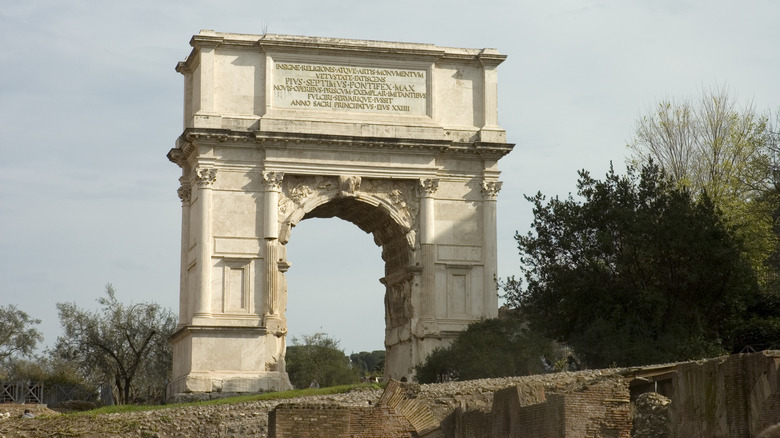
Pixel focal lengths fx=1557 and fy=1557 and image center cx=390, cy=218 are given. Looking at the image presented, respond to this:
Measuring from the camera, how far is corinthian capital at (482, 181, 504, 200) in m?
42.3

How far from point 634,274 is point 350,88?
32.9 feet

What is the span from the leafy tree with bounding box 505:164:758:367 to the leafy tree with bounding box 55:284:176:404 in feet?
67.3

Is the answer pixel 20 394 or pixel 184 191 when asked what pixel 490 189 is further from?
pixel 20 394

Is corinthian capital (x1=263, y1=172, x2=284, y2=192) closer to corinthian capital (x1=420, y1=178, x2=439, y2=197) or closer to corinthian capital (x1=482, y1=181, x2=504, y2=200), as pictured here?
corinthian capital (x1=420, y1=178, x2=439, y2=197)

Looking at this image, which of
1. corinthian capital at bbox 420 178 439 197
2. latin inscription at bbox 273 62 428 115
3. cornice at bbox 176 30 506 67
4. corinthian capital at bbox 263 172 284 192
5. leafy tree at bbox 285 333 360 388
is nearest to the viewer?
corinthian capital at bbox 263 172 284 192

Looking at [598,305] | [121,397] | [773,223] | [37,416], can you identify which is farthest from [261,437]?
[121,397]

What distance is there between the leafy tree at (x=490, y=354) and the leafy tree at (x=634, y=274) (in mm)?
690

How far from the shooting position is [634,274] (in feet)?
119

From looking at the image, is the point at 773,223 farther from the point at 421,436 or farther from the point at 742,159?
the point at 421,436

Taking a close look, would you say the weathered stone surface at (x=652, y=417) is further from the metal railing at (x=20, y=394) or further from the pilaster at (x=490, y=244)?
the metal railing at (x=20, y=394)

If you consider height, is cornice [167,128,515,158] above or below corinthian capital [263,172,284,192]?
above

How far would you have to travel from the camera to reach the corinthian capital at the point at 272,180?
40688 millimetres

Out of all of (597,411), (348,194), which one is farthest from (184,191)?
(597,411)

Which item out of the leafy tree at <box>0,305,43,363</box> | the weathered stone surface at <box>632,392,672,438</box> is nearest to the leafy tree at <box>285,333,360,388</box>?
the leafy tree at <box>0,305,43,363</box>
